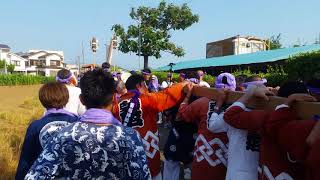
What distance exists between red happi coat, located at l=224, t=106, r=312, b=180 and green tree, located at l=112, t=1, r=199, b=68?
3449cm

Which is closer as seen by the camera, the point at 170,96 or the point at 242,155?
the point at 242,155

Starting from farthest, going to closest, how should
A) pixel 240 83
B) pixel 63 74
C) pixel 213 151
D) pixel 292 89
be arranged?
pixel 240 83 → pixel 63 74 → pixel 213 151 → pixel 292 89

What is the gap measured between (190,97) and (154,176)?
1168 mm

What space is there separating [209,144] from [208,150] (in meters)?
0.06

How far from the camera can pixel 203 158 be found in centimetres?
438

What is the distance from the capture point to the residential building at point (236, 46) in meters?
49.9

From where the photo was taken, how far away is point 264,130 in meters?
3.22

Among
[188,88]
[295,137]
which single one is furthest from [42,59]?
[295,137]

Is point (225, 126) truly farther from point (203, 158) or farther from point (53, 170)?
point (53, 170)

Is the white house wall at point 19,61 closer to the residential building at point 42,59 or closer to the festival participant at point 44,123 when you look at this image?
the residential building at point 42,59

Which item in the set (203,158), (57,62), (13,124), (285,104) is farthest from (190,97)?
(57,62)

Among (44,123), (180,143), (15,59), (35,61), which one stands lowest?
(180,143)

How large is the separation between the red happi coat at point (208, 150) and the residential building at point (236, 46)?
45.1m

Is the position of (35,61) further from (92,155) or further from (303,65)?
(92,155)
